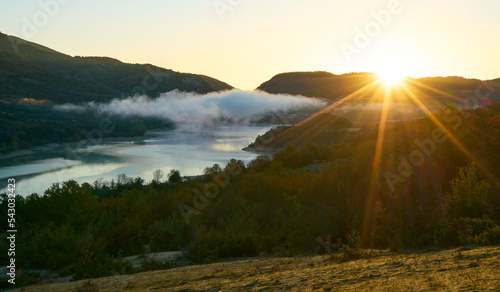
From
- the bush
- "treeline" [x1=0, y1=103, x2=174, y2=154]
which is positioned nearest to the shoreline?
"treeline" [x1=0, y1=103, x2=174, y2=154]

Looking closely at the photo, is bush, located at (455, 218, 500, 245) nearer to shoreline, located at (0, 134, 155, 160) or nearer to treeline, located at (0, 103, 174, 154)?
shoreline, located at (0, 134, 155, 160)

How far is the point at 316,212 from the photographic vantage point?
11539 mm

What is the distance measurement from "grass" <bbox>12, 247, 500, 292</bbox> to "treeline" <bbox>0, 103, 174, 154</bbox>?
90.2m

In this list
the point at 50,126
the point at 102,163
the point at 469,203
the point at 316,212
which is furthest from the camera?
the point at 50,126

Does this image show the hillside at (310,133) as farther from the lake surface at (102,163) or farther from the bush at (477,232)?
the bush at (477,232)

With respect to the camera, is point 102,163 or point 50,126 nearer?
point 102,163

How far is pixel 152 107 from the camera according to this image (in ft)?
596

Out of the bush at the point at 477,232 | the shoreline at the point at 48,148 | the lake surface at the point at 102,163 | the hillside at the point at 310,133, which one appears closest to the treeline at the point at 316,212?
the bush at the point at 477,232

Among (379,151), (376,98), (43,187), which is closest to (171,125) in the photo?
(376,98)

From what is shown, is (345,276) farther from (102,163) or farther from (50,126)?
(50,126)

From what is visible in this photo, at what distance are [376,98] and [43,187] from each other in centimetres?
8869

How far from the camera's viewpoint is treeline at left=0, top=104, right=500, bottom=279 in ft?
30.8

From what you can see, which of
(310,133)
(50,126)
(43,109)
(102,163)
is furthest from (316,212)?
→ (43,109)

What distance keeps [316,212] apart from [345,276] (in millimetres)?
5658
